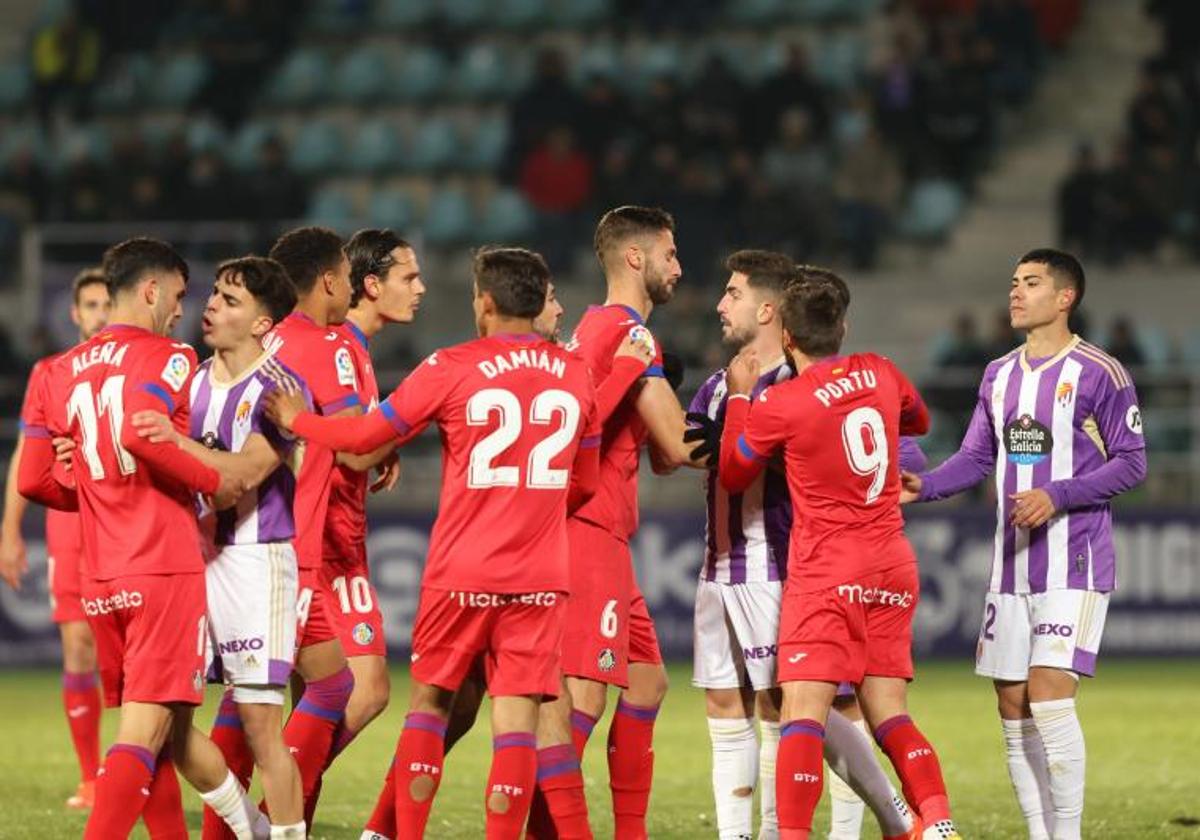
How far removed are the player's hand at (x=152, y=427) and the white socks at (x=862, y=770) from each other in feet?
8.84

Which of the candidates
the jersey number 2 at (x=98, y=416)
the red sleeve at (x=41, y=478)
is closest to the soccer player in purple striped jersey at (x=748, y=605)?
the jersey number 2 at (x=98, y=416)

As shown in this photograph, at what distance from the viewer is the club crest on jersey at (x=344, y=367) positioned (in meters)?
7.82

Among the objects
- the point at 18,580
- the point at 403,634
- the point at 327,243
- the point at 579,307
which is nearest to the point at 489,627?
the point at 327,243

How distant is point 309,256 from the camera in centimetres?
823

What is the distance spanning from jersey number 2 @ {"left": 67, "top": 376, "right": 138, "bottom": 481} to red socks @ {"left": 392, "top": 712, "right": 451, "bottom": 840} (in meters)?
1.34

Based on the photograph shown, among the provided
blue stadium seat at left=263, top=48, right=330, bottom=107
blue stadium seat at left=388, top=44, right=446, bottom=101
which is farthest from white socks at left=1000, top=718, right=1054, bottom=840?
blue stadium seat at left=263, top=48, right=330, bottom=107

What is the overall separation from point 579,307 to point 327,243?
44.8 ft

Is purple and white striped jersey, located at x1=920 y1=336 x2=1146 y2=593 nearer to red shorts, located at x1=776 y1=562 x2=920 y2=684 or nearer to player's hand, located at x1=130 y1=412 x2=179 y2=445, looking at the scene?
red shorts, located at x1=776 y1=562 x2=920 y2=684

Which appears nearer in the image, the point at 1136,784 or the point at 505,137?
the point at 1136,784

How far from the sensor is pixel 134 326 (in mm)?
7484

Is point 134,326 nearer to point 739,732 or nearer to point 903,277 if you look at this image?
point 739,732

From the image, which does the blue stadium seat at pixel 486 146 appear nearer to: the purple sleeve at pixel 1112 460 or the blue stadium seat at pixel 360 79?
Result: the blue stadium seat at pixel 360 79

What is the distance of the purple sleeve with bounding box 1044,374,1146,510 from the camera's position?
8.32 meters

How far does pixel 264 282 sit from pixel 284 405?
1.72 feet
